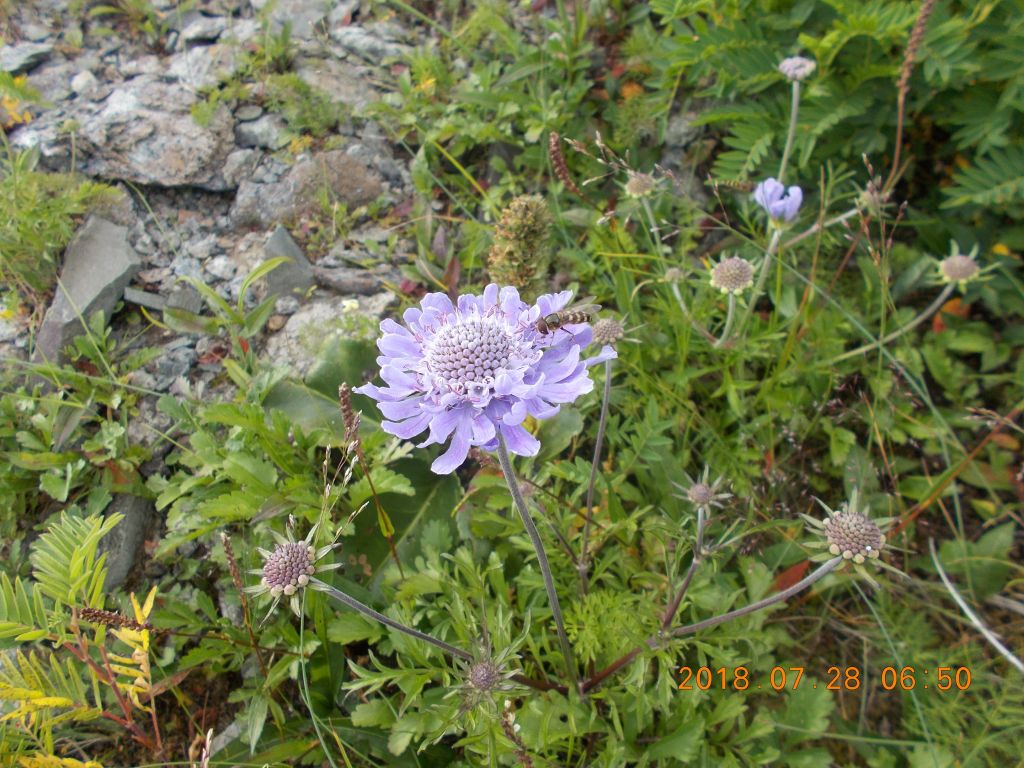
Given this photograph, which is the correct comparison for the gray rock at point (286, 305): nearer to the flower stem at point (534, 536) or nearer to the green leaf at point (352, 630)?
the green leaf at point (352, 630)

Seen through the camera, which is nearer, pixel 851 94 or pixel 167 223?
pixel 851 94

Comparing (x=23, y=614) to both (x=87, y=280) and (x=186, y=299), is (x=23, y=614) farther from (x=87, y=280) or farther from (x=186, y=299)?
(x=87, y=280)

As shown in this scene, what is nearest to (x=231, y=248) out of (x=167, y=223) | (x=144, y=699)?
(x=167, y=223)

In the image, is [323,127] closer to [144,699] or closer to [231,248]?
[231,248]

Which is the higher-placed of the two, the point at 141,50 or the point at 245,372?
the point at 141,50

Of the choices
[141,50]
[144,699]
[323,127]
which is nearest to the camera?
[144,699]

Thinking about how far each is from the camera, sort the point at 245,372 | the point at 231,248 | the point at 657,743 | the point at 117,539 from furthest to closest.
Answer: the point at 231,248 → the point at 245,372 → the point at 117,539 → the point at 657,743

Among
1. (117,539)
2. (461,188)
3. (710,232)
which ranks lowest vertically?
(117,539)

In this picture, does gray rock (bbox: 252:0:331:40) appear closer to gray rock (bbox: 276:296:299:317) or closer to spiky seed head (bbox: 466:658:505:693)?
gray rock (bbox: 276:296:299:317)
